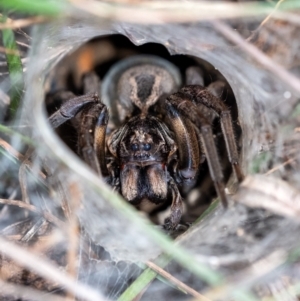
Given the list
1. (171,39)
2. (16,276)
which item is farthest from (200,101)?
(16,276)

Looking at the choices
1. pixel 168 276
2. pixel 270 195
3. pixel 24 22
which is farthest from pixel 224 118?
pixel 24 22

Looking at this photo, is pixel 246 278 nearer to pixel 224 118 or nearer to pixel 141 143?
pixel 224 118

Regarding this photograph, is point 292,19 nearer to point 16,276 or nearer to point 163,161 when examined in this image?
point 163,161

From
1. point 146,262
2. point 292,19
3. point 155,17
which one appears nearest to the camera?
point 155,17

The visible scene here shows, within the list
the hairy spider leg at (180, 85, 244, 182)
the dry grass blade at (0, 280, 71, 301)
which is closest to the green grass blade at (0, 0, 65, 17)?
the hairy spider leg at (180, 85, 244, 182)

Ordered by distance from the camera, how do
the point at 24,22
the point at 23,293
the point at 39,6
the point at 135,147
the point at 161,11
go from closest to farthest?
1. the point at 39,6
2. the point at 161,11
3. the point at 24,22
4. the point at 23,293
5. the point at 135,147

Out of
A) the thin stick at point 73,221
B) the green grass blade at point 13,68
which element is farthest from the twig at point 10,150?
the thin stick at point 73,221
